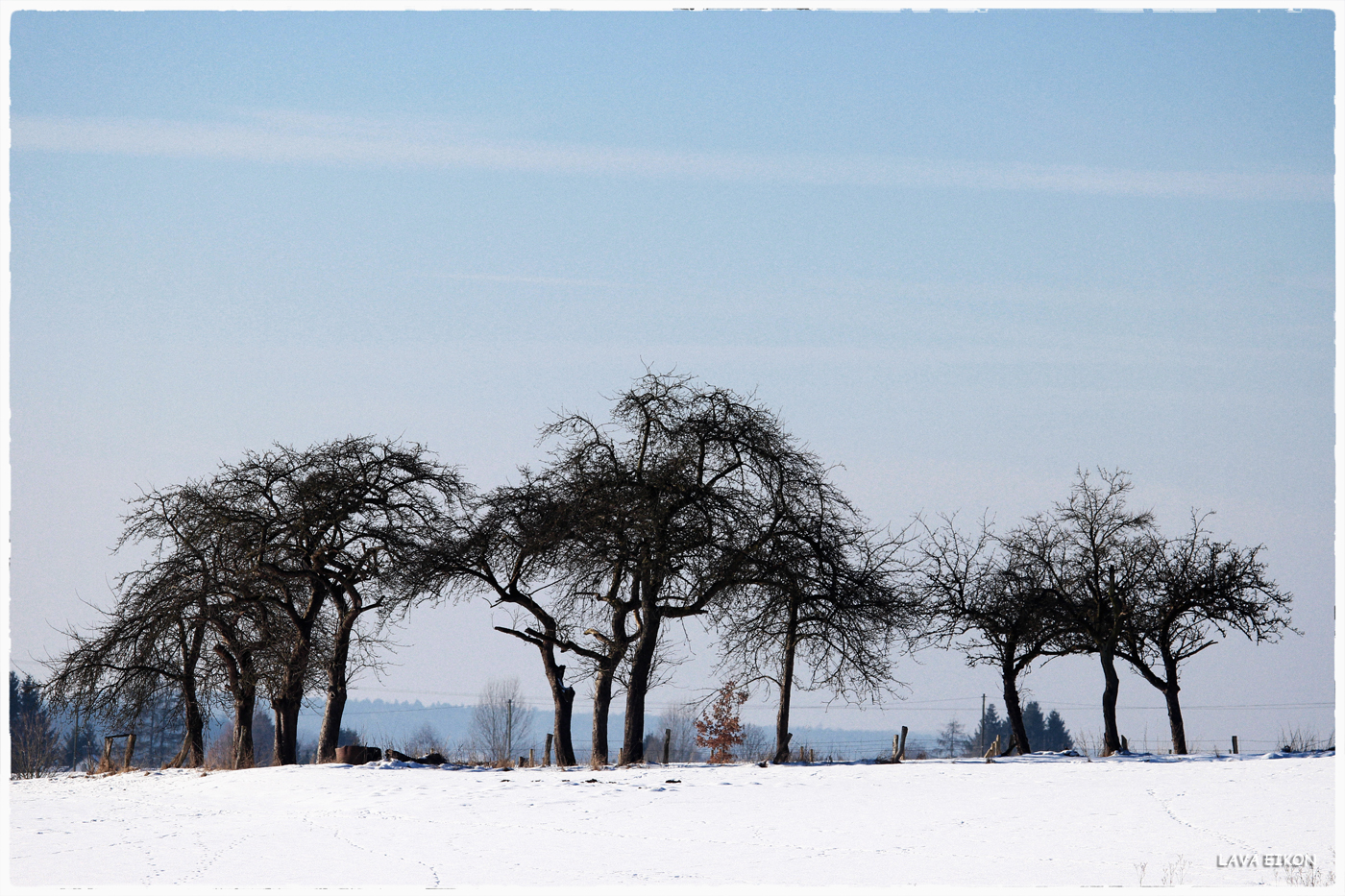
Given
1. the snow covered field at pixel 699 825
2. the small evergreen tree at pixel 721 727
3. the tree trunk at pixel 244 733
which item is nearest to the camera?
the snow covered field at pixel 699 825

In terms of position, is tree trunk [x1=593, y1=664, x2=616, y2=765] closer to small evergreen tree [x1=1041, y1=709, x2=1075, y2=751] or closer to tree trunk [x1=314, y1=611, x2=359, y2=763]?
tree trunk [x1=314, y1=611, x2=359, y2=763]

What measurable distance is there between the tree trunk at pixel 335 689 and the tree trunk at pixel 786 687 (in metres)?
10.1

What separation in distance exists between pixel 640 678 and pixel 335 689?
7.29 metres

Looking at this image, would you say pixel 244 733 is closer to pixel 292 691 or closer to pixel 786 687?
pixel 292 691

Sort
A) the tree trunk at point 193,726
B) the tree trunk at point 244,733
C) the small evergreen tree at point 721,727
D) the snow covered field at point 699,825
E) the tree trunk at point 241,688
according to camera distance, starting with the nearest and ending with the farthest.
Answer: the snow covered field at point 699,825 < the tree trunk at point 244,733 < the tree trunk at point 241,688 < the tree trunk at point 193,726 < the small evergreen tree at point 721,727

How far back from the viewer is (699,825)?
56.4 ft

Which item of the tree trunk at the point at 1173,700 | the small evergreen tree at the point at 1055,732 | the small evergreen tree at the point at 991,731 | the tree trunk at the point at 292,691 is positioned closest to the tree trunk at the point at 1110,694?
the tree trunk at the point at 1173,700

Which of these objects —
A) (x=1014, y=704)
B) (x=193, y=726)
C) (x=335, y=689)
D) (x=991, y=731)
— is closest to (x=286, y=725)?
(x=335, y=689)

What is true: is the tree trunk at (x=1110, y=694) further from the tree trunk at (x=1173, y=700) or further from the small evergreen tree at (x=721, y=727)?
the small evergreen tree at (x=721, y=727)

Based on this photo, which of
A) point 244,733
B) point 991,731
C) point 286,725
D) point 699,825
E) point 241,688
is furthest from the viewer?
point 991,731

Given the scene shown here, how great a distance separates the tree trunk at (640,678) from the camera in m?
27.6

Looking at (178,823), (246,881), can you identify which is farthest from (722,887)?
(178,823)

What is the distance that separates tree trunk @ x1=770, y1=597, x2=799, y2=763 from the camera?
28344mm

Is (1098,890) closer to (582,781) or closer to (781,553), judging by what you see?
(582,781)
